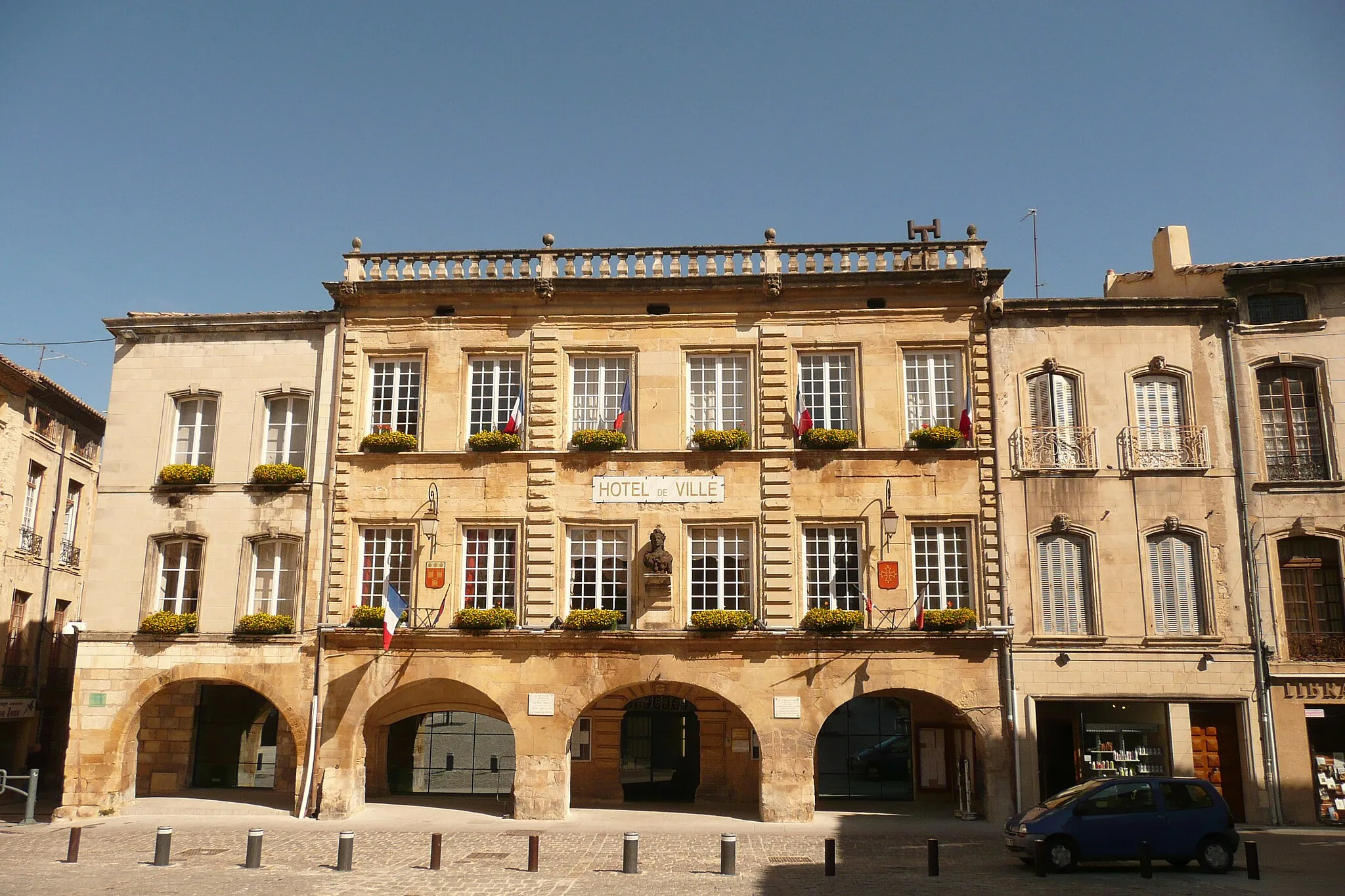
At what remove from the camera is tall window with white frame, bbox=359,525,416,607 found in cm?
2275

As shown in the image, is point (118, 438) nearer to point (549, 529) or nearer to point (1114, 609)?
point (549, 529)

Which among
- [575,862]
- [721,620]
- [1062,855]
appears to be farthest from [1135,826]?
[575,862]

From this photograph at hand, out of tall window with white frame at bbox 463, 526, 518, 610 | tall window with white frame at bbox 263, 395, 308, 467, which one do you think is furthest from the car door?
tall window with white frame at bbox 263, 395, 308, 467

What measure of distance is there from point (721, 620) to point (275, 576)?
973 cm

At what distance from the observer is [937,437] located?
72.6 ft

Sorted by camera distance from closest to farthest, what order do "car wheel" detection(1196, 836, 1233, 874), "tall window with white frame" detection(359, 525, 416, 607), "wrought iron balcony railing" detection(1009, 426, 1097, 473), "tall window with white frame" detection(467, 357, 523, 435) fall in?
"car wheel" detection(1196, 836, 1233, 874), "wrought iron balcony railing" detection(1009, 426, 1097, 473), "tall window with white frame" detection(359, 525, 416, 607), "tall window with white frame" detection(467, 357, 523, 435)

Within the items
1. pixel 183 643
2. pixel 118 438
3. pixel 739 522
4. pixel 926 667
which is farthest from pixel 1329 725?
pixel 118 438

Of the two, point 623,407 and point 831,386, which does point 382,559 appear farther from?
point 831,386

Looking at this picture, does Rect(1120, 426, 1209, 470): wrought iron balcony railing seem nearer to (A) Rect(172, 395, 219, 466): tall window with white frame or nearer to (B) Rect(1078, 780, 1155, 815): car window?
(B) Rect(1078, 780, 1155, 815): car window

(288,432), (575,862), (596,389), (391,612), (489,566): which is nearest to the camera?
(575,862)

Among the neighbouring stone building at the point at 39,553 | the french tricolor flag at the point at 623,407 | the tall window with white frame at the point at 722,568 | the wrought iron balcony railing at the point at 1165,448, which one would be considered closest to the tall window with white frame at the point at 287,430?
the french tricolor flag at the point at 623,407

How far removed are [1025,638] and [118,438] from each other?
65.7ft

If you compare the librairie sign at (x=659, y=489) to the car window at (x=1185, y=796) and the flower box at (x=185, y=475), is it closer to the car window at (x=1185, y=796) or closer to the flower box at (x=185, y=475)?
the flower box at (x=185, y=475)

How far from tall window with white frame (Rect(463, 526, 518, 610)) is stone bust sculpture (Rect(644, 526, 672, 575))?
292 centimetres
